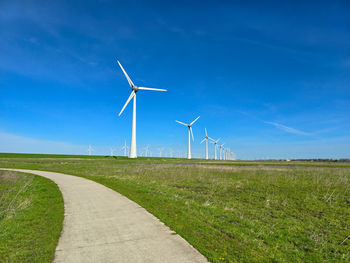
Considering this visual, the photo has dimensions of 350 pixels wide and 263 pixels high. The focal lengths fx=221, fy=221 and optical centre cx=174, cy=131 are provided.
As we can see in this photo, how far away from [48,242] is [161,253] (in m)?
3.49

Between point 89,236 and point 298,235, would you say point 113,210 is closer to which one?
point 89,236

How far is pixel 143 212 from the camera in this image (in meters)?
9.64

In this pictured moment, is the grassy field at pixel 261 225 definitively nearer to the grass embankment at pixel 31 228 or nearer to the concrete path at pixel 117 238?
the concrete path at pixel 117 238

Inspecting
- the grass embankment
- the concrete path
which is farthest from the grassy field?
the grass embankment

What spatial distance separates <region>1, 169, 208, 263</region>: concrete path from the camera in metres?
5.58

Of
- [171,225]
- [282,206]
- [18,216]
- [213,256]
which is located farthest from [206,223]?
[18,216]

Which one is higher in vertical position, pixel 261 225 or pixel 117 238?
pixel 117 238

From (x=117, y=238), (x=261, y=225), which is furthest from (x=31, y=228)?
(x=261, y=225)

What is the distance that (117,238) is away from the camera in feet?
22.4

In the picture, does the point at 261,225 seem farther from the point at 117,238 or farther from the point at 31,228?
the point at 31,228

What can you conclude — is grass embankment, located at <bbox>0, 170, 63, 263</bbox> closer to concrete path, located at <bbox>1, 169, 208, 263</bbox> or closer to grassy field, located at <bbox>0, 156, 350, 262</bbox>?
concrete path, located at <bbox>1, 169, 208, 263</bbox>

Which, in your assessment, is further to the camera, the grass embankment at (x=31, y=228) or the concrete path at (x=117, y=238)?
the grass embankment at (x=31, y=228)

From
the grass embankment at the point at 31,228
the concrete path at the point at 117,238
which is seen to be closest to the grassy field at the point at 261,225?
the concrete path at the point at 117,238

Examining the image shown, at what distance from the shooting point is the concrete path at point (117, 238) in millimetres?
5582
